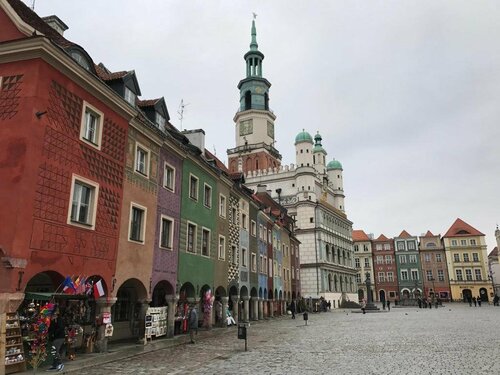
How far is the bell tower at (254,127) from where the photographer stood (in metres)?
85.1

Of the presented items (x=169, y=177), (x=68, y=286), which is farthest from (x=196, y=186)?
(x=68, y=286)

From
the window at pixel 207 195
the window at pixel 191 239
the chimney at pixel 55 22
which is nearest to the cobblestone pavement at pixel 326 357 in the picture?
the window at pixel 191 239

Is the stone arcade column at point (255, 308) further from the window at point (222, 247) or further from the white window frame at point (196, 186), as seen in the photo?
the white window frame at point (196, 186)

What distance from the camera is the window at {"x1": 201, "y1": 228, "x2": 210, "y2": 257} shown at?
27.0m

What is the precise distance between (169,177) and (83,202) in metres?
7.72

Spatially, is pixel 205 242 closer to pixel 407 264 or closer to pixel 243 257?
pixel 243 257

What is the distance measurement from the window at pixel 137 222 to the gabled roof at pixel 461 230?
9778cm

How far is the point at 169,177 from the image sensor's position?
23656mm

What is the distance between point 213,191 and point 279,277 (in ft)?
69.3

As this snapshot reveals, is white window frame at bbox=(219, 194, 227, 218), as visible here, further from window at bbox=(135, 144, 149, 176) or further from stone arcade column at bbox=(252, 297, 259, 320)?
stone arcade column at bbox=(252, 297, 259, 320)

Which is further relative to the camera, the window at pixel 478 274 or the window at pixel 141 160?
the window at pixel 478 274

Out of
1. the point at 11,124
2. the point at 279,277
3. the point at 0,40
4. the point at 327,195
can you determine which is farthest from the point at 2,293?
the point at 327,195

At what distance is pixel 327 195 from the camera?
88562 millimetres

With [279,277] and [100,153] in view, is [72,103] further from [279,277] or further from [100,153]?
[279,277]
